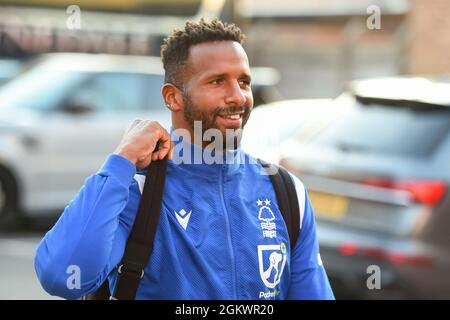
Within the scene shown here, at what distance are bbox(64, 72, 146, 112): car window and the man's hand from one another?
26.1 feet

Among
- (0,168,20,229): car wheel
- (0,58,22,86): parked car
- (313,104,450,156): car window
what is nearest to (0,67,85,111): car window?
(0,168,20,229): car wheel

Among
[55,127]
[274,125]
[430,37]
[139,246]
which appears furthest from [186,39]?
[430,37]

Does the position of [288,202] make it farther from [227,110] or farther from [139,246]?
[139,246]

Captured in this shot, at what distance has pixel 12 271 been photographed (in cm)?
817

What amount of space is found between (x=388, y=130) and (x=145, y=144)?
360 centimetres

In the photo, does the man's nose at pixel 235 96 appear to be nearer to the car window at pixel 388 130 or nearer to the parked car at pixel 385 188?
the parked car at pixel 385 188

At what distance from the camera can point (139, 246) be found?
2.42 metres

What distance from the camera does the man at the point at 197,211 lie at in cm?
238

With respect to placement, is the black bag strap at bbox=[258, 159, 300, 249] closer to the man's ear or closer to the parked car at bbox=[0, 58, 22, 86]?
the man's ear

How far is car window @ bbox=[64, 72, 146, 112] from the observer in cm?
1052

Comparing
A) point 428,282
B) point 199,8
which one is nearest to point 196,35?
point 428,282

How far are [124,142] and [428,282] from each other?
321 centimetres

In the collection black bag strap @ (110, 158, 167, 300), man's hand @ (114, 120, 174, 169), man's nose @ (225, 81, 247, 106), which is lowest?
black bag strap @ (110, 158, 167, 300)
